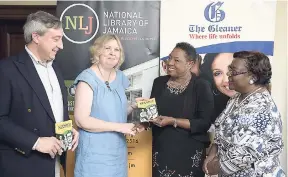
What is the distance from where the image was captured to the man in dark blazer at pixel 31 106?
5.46 ft

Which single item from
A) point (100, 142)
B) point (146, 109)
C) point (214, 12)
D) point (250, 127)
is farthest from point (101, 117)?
point (214, 12)

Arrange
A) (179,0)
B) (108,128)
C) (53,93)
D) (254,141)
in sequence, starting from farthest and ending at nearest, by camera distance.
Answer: (179,0) < (108,128) < (53,93) < (254,141)

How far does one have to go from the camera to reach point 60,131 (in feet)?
5.73

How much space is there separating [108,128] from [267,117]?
88 cm

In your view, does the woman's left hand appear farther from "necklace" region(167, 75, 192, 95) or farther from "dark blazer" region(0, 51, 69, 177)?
"dark blazer" region(0, 51, 69, 177)

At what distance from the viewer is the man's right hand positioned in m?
1.70

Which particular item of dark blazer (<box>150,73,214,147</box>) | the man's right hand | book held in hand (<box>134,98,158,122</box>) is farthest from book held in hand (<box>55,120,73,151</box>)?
dark blazer (<box>150,73,214,147</box>)

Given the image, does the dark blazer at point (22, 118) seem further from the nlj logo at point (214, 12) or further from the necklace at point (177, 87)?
the nlj logo at point (214, 12)

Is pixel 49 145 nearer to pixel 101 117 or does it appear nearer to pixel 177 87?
pixel 101 117

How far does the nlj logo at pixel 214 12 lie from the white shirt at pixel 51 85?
1377mm

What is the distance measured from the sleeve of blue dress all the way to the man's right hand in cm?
90

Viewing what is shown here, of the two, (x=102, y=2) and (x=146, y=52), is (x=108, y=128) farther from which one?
(x=102, y=2)

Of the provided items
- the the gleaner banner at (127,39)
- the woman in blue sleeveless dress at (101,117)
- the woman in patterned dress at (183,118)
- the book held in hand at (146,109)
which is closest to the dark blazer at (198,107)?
the woman in patterned dress at (183,118)

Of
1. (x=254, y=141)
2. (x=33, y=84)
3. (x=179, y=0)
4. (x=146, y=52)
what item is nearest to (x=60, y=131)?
(x=33, y=84)
